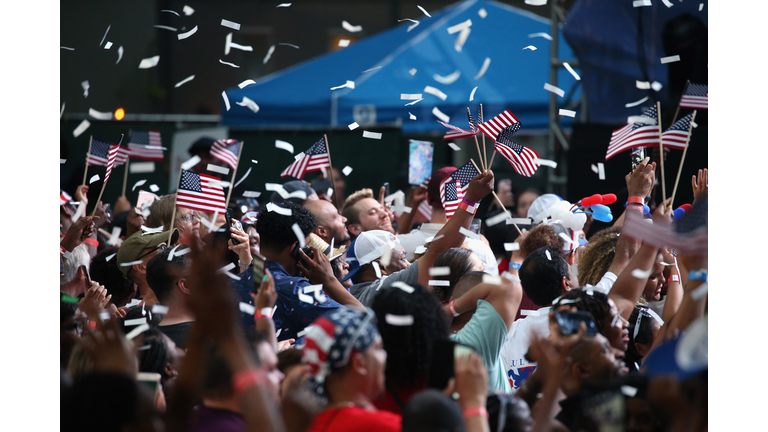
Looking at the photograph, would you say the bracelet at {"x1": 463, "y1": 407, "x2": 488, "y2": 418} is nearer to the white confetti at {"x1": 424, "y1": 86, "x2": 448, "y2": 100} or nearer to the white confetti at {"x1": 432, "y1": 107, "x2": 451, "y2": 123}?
the white confetti at {"x1": 432, "y1": 107, "x2": 451, "y2": 123}

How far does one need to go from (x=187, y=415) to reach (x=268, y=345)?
510 mm

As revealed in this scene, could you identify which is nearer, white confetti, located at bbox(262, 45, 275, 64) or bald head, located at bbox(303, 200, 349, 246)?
bald head, located at bbox(303, 200, 349, 246)

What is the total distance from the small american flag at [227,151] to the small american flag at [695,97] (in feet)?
12.0

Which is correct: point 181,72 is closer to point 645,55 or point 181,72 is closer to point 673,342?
point 645,55

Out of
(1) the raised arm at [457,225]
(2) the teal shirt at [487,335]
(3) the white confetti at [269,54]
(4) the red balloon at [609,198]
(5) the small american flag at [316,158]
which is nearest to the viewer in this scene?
(2) the teal shirt at [487,335]

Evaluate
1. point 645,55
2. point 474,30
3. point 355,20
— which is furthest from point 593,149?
point 355,20

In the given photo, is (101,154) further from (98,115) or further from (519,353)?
(98,115)

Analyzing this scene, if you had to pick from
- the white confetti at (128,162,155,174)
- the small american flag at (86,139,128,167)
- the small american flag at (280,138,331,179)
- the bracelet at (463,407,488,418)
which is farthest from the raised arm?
the small american flag at (86,139,128,167)

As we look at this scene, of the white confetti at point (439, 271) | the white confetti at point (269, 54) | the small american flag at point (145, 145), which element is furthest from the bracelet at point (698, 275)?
the white confetti at point (269, 54)

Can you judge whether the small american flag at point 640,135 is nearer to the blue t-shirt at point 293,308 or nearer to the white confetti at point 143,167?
the blue t-shirt at point 293,308

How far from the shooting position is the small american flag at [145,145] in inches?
308

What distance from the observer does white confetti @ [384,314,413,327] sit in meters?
2.73

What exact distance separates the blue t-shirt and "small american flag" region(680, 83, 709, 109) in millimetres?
3390

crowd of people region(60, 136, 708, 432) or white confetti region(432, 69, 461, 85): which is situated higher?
white confetti region(432, 69, 461, 85)
